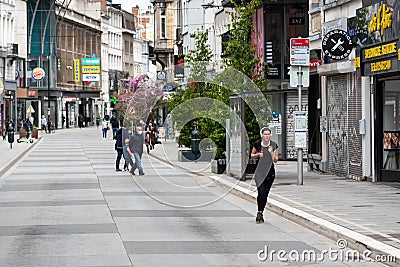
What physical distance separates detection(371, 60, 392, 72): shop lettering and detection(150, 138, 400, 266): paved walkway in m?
2.78

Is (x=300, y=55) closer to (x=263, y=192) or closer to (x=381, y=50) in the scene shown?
(x=381, y=50)

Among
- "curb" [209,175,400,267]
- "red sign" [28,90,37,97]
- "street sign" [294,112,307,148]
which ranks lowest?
"curb" [209,175,400,267]

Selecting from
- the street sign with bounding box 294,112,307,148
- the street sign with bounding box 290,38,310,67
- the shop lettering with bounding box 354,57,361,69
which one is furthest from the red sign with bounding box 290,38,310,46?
the street sign with bounding box 294,112,307,148

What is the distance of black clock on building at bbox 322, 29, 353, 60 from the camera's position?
2552cm

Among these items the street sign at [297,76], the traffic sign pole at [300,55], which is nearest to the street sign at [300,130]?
the traffic sign pole at [300,55]

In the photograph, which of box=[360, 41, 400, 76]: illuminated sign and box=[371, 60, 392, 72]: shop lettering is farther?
box=[371, 60, 392, 72]: shop lettering

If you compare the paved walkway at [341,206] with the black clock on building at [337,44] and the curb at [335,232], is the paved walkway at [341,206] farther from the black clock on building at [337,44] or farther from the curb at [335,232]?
the black clock on building at [337,44]

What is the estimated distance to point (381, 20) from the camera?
23.4 metres

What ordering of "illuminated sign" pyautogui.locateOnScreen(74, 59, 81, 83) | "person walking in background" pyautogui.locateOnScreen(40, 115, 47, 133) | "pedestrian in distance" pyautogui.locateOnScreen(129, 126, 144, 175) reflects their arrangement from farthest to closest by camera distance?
"illuminated sign" pyautogui.locateOnScreen(74, 59, 81, 83), "person walking in background" pyautogui.locateOnScreen(40, 115, 47, 133), "pedestrian in distance" pyautogui.locateOnScreen(129, 126, 144, 175)

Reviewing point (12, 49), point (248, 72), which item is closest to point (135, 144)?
point (248, 72)

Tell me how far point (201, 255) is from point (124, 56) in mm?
159475

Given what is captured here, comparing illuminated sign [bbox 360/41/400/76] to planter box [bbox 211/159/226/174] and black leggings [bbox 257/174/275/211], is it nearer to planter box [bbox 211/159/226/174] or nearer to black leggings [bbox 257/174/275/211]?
black leggings [bbox 257/174/275/211]

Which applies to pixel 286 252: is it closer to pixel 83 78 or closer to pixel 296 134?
pixel 296 134

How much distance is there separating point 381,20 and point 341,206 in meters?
6.71
